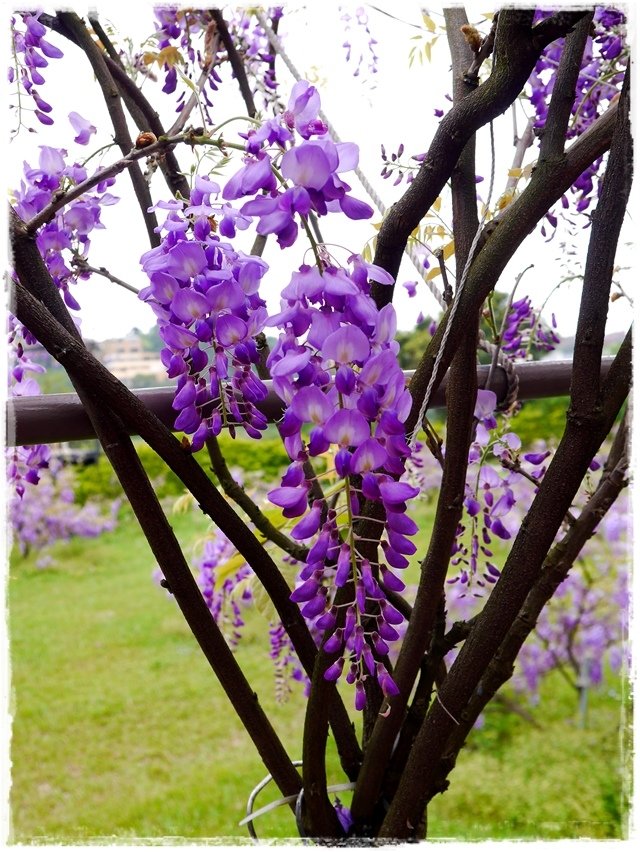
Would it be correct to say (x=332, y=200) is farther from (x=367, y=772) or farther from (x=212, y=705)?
(x=212, y=705)

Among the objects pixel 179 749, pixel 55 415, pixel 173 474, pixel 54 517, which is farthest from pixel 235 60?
pixel 54 517

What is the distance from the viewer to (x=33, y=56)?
0.78 metres

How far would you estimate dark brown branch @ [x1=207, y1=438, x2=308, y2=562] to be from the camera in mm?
659

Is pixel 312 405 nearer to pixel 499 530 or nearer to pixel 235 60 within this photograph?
pixel 499 530

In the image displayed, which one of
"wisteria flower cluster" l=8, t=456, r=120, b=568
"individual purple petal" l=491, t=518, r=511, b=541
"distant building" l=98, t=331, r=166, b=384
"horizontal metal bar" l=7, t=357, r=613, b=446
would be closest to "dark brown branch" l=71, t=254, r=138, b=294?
"horizontal metal bar" l=7, t=357, r=613, b=446

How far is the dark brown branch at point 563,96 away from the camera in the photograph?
1.89ft

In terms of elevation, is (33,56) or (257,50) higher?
(257,50)

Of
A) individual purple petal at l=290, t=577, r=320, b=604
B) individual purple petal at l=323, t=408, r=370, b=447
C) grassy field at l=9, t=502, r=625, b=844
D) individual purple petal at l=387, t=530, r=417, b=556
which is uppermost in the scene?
individual purple petal at l=323, t=408, r=370, b=447

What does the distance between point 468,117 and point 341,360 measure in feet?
0.61

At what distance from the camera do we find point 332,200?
1.47 ft

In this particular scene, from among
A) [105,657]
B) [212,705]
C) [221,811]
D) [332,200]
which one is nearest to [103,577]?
[105,657]

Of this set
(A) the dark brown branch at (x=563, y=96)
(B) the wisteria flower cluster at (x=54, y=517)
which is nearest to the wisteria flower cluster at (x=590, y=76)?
(A) the dark brown branch at (x=563, y=96)

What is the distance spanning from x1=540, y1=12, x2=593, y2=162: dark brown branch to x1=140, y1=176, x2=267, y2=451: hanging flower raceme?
0.24m

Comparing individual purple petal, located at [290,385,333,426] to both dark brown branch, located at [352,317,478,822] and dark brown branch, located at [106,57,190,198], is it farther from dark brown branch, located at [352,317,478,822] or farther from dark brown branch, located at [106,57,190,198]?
dark brown branch, located at [106,57,190,198]
